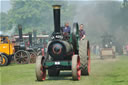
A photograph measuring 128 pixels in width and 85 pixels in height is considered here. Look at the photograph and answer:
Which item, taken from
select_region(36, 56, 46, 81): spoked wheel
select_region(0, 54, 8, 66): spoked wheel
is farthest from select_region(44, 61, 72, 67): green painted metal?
select_region(0, 54, 8, 66): spoked wheel

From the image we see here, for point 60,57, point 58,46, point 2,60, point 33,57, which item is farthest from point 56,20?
point 33,57

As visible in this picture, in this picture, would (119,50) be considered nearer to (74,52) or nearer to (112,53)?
(112,53)

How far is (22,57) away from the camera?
22219 millimetres

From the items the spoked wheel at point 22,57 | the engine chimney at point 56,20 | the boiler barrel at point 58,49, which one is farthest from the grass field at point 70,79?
the spoked wheel at point 22,57

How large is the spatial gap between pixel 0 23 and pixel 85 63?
3837 inches

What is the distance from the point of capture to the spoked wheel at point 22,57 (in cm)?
2212

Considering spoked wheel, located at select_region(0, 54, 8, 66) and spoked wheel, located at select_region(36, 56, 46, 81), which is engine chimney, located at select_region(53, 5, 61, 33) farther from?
spoked wheel, located at select_region(0, 54, 8, 66)

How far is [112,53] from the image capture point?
29.8m

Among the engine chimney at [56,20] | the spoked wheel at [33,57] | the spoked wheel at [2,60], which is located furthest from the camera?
the spoked wheel at [33,57]

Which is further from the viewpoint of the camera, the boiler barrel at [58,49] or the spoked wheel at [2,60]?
the spoked wheel at [2,60]

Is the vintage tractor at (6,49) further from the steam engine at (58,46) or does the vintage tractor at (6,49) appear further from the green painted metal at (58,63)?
the green painted metal at (58,63)

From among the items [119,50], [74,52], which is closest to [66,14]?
[119,50]

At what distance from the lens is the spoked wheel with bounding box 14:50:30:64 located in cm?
2212

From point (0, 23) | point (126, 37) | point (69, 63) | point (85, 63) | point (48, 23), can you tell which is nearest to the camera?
point (69, 63)
